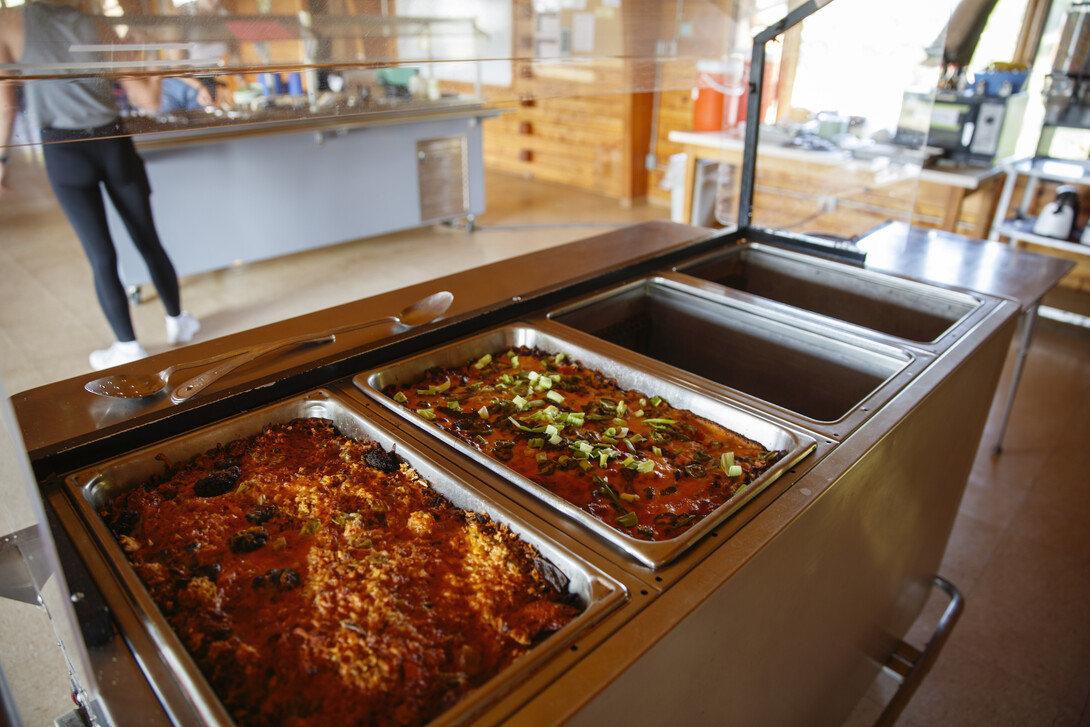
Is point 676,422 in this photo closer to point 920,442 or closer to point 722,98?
point 920,442

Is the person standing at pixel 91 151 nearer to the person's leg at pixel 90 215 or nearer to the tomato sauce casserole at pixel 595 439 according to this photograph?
the person's leg at pixel 90 215

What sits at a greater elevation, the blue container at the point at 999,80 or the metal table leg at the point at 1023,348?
the blue container at the point at 999,80

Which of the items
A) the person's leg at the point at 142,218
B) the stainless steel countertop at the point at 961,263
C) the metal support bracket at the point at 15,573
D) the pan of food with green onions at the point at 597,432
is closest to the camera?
the metal support bracket at the point at 15,573

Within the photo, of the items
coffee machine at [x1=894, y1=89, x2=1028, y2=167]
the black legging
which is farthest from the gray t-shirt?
coffee machine at [x1=894, y1=89, x2=1028, y2=167]

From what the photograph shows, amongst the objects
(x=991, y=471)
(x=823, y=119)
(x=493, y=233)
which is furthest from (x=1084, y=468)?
(x=493, y=233)

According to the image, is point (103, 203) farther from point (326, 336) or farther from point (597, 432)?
point (597, 432)

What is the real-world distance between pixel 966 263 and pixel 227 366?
69.5 inches

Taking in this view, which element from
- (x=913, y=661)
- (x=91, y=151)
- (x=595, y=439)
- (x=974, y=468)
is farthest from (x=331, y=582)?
(x=91, y=151)

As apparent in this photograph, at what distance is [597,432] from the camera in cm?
99

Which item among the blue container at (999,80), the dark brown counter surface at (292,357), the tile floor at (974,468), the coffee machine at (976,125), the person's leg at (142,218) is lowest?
the tile floor at (974,468)

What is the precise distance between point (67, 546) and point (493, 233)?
13.4ft

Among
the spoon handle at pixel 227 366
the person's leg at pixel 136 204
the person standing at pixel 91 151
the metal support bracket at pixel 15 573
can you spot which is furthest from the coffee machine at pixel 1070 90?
the metal support bracket at pixel 15 573

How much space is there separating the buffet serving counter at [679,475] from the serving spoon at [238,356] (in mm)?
19

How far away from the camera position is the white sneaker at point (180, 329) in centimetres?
304
